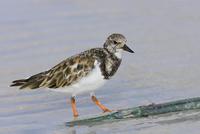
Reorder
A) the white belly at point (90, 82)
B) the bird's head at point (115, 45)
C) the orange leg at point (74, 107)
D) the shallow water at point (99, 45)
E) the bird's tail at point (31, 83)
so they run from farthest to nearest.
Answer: the bird's head at point (115, 45) < the bird's tail at point (31, 83) < the white belly at point (90, 82) < the orange leg at point (74, 107) < the shallow water at point (99, 45)

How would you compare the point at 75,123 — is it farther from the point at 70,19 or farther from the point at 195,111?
the point at 70,19

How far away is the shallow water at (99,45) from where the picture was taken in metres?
5.60

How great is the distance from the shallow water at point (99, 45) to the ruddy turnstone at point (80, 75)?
0.63 feet

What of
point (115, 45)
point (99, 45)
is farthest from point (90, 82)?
point (99, 45)

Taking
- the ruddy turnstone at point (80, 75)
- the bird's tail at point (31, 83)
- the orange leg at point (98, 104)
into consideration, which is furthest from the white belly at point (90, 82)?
the bird's tail at point (31, 83)

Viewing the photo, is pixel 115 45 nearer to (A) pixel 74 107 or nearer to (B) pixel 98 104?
(B) pixel 98 104

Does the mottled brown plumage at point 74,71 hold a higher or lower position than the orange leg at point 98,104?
higher

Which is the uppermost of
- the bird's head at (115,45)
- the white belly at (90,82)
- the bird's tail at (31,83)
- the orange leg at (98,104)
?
the bird's head at (115,45)

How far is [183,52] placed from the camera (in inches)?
291

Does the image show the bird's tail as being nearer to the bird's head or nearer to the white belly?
the white belly

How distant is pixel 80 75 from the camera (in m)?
5.95

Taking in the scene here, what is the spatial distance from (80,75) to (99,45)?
6.32 feet

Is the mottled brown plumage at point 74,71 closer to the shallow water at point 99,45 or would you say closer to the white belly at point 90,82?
the white belly at point 90,82

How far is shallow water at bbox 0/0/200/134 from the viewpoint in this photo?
5.60m
